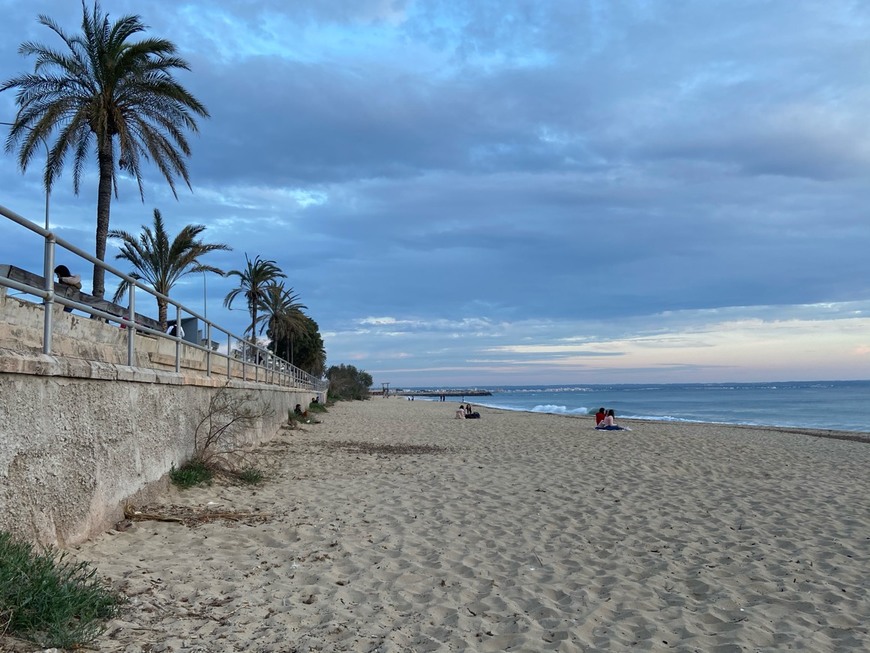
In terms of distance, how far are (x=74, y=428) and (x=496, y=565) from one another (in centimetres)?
383

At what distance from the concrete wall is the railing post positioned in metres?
0.12

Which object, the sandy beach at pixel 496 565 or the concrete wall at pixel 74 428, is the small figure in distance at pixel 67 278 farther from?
the sandy beach at pixel 496 565

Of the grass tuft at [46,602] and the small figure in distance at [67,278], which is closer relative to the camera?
the grass tuft at [46,602]

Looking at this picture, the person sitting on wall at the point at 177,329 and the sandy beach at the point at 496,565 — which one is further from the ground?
the person sitting on wall at the point at 177,329

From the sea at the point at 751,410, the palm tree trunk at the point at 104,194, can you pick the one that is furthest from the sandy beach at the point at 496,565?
the sea at the point at 751,410

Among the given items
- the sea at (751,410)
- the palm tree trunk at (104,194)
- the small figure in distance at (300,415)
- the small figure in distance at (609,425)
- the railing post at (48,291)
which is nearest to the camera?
the railing post at (48,291)

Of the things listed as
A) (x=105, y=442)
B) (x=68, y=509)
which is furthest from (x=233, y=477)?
(x=68, y=509)

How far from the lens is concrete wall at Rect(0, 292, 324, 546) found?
4.85m

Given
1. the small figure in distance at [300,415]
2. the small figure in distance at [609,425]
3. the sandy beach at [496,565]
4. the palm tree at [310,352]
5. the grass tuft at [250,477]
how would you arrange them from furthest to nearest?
the palm tree at [310,352], the small figure in distance at [300,415], the small figure in distance at [609,425], the grass tuft at [250,477], the sandy beach at [496,565]

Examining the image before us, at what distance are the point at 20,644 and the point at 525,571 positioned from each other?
3.89 meters

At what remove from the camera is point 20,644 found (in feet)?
12.2

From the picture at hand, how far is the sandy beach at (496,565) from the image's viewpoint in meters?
4.56

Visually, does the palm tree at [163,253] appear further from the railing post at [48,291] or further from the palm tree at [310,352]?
the palm tree at [310,352]

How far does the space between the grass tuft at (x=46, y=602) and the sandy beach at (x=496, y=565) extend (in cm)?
19
